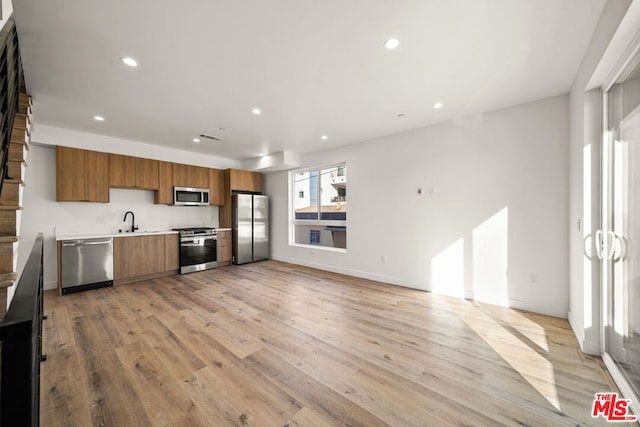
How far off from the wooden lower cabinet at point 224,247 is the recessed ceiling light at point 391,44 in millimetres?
5037

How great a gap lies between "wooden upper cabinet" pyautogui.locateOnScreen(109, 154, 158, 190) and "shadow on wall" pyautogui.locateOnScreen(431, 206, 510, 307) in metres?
5.42

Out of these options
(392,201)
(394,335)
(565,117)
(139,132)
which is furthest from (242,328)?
(565,117)

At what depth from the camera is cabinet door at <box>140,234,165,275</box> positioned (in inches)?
181

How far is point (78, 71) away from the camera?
2.47m

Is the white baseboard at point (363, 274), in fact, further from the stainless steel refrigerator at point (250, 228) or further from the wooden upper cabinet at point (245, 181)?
the wooden upper cabinet at point (245, 181)

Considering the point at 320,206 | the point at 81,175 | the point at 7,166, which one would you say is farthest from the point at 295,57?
the point at 81,175

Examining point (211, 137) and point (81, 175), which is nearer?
point (81, 175)

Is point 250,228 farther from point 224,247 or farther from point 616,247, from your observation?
point 616,247

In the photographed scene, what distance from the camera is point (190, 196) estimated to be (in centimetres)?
548

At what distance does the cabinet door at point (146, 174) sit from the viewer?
4746mm

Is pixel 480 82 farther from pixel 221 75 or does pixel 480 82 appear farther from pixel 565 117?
pixel 221 75

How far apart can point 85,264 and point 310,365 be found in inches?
164

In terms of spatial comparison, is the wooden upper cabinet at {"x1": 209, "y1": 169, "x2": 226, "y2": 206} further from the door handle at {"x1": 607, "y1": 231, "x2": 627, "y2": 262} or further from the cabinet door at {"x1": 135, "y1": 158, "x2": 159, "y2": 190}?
the door handle at {"x1": 607, "y1": 231, "x2": 627, "y2": 262}

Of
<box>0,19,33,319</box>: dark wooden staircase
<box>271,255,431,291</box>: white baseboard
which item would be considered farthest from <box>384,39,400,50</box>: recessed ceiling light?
<box>271,255,431,291</box>: white baseboard
